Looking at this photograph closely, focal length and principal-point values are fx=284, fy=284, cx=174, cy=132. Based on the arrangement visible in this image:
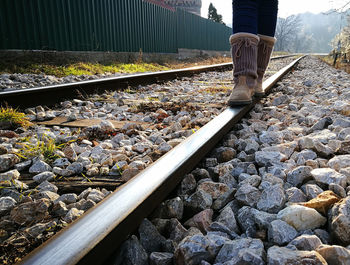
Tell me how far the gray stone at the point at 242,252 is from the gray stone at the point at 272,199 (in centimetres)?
23

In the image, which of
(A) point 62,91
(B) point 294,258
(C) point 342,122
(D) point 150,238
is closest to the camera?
(B) point 294,258

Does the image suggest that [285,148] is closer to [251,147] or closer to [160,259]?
[251,147]

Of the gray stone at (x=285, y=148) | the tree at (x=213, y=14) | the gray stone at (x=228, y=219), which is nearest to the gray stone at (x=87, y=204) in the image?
the gray stone at (x=228, y=219)

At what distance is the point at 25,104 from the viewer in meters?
2.82

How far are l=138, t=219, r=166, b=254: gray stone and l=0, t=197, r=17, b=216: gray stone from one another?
57 centimetres

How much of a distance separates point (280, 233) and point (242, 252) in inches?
6.8

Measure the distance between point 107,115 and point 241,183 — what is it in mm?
1746

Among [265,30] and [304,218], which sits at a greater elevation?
[265,30]

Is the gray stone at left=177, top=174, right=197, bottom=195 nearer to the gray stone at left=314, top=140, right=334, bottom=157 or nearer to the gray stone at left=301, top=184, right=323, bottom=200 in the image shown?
the gray stone at left=301, top=184, right=323, bottom=200

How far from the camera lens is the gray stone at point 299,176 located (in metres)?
1.19

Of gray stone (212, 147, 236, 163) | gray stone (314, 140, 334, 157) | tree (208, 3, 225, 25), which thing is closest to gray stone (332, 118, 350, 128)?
gray stone (314, 140, 334, 157)

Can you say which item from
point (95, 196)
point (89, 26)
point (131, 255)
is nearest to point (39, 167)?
point (95, 196)

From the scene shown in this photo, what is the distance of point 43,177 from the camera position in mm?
1339

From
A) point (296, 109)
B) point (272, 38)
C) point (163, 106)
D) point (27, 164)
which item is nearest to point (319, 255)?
point (27, 164)
